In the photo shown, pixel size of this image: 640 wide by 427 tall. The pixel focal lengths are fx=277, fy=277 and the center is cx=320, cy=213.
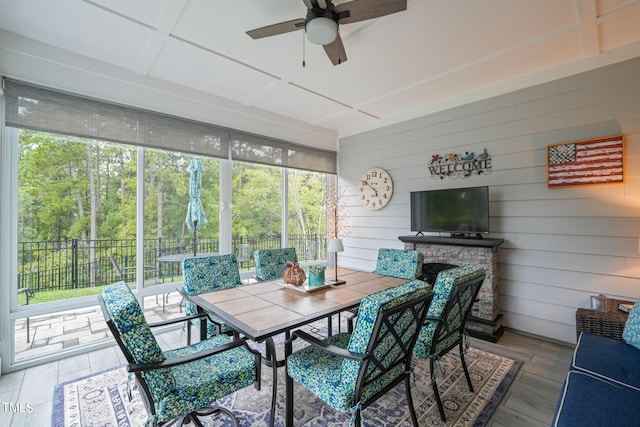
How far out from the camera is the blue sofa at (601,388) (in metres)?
1.31

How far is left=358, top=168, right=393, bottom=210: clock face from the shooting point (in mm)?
4602

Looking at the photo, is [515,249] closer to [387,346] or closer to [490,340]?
[490,340]

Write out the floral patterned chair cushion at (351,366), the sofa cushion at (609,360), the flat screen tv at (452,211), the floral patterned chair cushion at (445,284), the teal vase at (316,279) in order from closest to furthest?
the floral patterned chair cushion at (351,366)
the sofa cushion at (609,360)
the floral patterned chair cushion at (445,284)
the teal vase at (316,279)
the flat screen tv at (452,211)

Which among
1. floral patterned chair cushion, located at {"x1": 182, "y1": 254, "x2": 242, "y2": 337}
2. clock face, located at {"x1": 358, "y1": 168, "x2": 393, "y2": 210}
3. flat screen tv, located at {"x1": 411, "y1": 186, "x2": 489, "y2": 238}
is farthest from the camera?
clock face, located at {"x1": 358, "y1": 168, "x2": 393, "y2": 210}

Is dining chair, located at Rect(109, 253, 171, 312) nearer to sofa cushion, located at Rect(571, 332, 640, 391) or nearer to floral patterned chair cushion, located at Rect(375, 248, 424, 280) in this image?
floral patterned chair cushion, located at Rect(375, 248, 424, 280)

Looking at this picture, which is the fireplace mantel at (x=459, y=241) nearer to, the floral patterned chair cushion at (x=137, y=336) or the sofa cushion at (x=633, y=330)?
the sofa cushion at (x=633, y=330)

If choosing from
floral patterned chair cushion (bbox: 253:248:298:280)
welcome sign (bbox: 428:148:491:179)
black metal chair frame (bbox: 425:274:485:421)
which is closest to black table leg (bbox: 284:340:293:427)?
black metal chair frame (bbox: 425:274:485:421)

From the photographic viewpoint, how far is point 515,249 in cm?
338

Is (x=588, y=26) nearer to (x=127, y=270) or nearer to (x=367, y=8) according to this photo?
(x=367, y=8)

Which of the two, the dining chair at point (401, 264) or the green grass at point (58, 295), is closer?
the green grass at point (58, 295)

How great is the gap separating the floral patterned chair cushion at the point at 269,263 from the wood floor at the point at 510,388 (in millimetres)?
1230

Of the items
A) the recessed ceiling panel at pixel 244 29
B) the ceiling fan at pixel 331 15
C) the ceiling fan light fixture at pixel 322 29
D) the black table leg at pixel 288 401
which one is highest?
the recessed ceiling panel at pixel 244 29

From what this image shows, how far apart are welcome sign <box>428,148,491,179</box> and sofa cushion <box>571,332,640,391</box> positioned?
214cm

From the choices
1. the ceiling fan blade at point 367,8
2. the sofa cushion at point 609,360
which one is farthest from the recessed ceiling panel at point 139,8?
the sofa cushion at point 609,360
